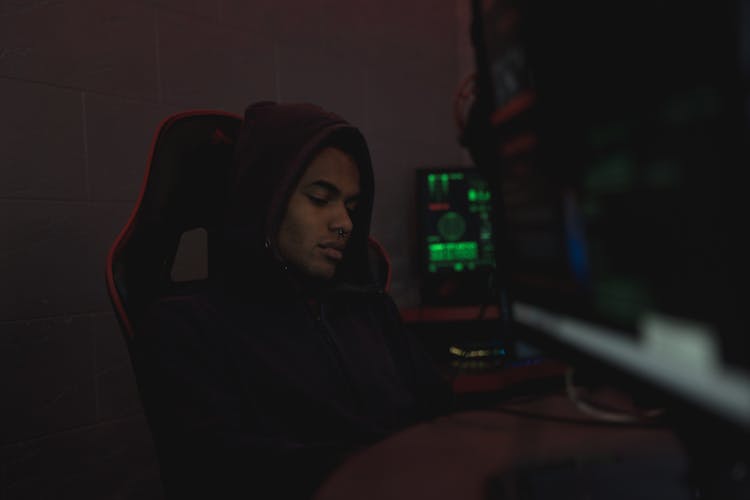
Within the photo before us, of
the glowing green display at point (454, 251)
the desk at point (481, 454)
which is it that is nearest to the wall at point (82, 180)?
the glowing green display at point (454, 251)

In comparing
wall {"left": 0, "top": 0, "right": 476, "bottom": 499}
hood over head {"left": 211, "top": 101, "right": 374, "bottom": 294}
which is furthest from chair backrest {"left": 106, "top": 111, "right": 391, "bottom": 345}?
wall {"left": 0, "top": 0, "right": 476, "bottom": 499}

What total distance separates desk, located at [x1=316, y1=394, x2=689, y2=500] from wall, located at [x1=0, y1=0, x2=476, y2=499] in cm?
112

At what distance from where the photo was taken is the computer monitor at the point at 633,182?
37 cm

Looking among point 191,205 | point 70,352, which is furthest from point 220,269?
point 70,352

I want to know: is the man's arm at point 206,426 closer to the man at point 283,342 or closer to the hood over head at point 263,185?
the man at point 283,342

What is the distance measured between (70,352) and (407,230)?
1.36m

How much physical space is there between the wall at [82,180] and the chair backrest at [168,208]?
0.50 meters

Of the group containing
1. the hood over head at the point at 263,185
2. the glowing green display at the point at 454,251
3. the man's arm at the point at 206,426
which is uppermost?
the hood over head at the point at 263,185

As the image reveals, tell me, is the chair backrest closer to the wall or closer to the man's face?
the man's face

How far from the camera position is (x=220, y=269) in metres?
1.23

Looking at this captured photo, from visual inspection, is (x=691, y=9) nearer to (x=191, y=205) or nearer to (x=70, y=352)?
(x=191, y=205)

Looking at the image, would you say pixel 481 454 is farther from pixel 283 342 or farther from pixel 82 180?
pixel 82 180

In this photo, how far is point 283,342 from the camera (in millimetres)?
1118

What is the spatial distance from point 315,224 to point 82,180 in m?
0.73
